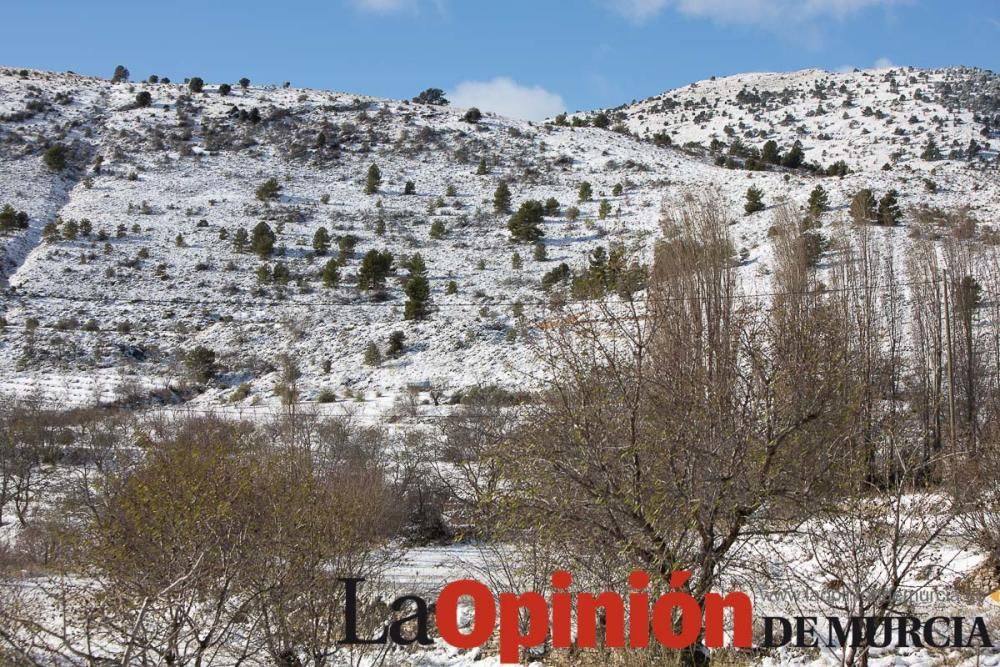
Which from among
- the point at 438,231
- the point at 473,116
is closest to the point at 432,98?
the point at 473,116

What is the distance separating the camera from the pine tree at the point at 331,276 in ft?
118

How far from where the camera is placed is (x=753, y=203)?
128 feet

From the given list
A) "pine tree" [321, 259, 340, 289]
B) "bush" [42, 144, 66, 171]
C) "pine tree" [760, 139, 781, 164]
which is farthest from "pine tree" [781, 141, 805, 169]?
"bush" [42, 144, 66, 171]

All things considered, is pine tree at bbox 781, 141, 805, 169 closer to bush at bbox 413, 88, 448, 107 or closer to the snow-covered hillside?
the snow-covered hillside

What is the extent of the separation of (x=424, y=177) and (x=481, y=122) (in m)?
12.5

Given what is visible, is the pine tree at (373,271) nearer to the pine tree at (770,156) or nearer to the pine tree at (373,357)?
the pine tree at (373,357)

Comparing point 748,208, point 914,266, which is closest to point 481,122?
point 748,208

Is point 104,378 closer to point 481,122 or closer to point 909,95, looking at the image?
point 481,122

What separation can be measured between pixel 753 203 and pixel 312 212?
23815mm

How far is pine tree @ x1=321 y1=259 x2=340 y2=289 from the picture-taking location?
35969 mm

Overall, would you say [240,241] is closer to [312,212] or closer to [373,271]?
[312,212]

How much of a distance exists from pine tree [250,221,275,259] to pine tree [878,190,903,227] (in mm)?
27924

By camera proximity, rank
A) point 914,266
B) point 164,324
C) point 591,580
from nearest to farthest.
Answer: point 591,580, point 914,266, point 164,324

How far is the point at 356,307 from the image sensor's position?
3484 cm
